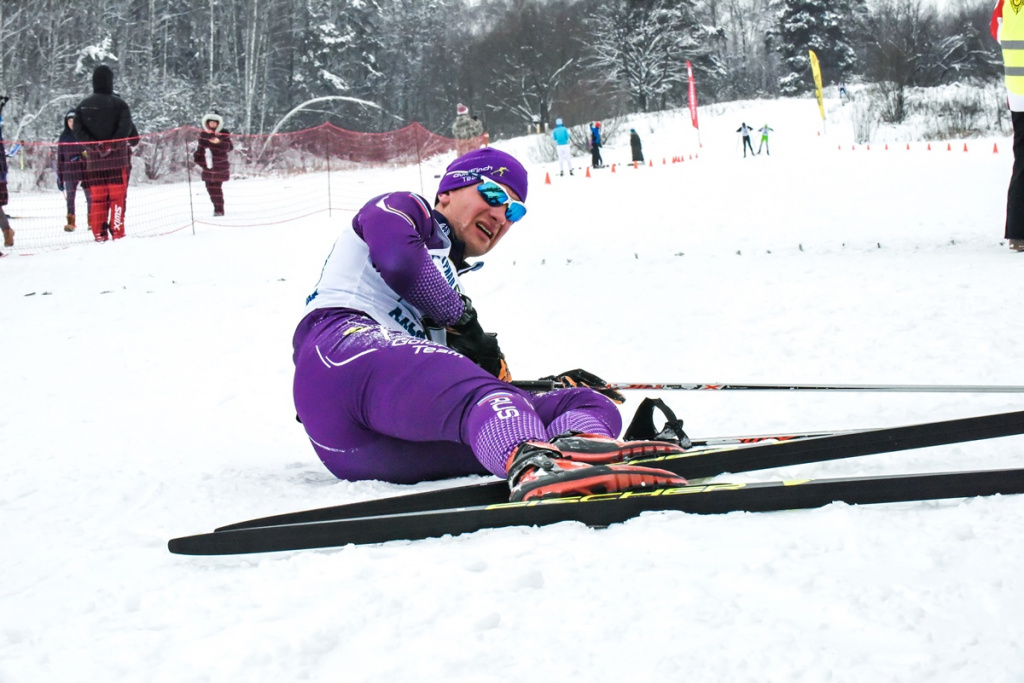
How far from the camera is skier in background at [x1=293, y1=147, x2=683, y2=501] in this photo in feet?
6.66

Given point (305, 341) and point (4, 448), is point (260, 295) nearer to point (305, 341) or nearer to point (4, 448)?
point (4, 448)

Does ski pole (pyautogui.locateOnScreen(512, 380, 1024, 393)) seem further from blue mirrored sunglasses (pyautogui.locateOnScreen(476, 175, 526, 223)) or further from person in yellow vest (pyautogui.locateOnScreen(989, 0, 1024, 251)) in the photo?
person in yellow vest (pyautogui.locateOnScreen(989, 0, 1024, 251))

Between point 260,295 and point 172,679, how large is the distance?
6.16 meters

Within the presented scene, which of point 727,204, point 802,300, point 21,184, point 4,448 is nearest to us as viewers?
point 4,448

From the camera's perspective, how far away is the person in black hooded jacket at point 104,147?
10.9 m

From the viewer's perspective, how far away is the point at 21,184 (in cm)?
2034

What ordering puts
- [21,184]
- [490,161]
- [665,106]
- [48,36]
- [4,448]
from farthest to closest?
1. [665,106]
2. [48,36]
3. [21,184]
4. [4,448]
5. [490,161]

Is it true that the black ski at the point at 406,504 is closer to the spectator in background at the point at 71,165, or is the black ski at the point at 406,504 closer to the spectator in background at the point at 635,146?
the spectator in background at the point at 71,165

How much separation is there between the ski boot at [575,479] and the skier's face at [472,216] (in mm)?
1268

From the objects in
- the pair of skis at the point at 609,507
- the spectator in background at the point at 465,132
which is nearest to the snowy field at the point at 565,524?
the pair of skis at the point at 609,507

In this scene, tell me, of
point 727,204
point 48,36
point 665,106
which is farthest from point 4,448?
point 665,106

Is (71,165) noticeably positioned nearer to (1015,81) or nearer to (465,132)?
(465,132)

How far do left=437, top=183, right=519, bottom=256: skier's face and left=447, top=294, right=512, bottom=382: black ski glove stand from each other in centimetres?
29

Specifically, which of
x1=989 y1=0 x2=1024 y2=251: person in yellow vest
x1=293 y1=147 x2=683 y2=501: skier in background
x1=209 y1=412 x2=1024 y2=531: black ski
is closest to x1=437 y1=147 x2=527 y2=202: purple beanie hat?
x1=293 y1=147 x2=683 y2=501: skier in background
